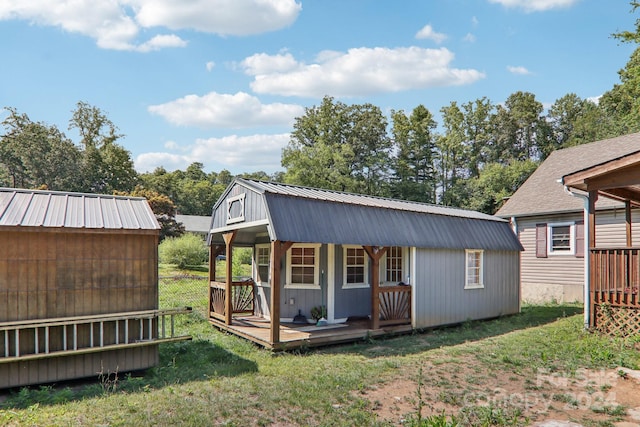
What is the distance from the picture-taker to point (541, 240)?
1505 centimetres

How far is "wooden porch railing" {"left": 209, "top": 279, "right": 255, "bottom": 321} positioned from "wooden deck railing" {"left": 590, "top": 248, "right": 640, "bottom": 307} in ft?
26.3

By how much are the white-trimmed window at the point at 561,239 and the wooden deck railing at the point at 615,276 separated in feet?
17.6

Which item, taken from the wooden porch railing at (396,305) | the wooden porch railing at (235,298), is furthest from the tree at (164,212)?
the wooden porch railing at (396,305)

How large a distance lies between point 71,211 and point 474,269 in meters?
9.39

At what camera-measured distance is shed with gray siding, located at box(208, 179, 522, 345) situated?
27.6 feet

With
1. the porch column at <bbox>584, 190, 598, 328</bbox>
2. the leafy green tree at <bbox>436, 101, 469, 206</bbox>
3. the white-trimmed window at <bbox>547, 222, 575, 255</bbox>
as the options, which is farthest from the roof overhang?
the leafy green tree at <bbox>436, 101, 469, 206</bbox>

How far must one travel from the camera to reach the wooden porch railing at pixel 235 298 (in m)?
10.3

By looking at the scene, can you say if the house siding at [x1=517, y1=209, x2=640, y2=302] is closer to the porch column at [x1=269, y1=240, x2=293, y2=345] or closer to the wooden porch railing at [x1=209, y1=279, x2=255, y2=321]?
the wooden porch railing at [x1=209, y1=279, x2=255, y2=321]

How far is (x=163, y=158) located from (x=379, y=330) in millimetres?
53774

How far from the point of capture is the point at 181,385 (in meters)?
5.98

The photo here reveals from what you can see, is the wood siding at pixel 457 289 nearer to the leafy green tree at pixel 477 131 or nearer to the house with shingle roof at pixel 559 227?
the house with shingle roof at pixel 559 227

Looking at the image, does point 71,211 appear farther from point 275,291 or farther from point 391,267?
point 391,267

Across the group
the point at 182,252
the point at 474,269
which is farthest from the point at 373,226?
the point at 182,252

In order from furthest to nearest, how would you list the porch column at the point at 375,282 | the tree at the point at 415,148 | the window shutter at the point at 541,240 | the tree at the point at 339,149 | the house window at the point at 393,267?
the tree at the point at 415,148
the tree at the point at 339,149
the window shutter at the point at 541,240
the house window at the point at 393,267
the porch column at the point at 375,282
